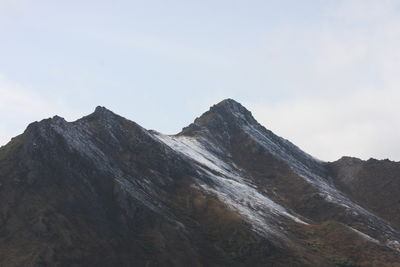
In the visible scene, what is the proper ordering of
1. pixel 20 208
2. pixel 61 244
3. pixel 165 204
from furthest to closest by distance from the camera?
pixel 165 204, pixel 20 208, pixel 61 244

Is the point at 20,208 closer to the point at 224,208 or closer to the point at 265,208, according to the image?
the point at 224,208

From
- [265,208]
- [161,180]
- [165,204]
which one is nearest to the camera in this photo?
[165,204]

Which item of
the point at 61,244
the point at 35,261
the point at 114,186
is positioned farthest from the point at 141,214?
the point at 35,261

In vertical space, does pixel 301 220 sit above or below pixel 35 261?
above

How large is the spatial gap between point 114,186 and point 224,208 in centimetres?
3906

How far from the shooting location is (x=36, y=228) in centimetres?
12912

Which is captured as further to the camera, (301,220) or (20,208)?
(301,220)

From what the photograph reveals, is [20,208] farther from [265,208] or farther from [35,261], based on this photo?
[265,208]

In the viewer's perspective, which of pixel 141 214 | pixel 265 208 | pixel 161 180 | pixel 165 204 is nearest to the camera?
pixel 141 214

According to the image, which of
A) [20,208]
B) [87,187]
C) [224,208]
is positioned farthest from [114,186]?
[224,208]

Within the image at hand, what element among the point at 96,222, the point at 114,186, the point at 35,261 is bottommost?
the point at 35,261

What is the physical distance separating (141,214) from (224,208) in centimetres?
3331

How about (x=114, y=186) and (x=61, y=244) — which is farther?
(x=114, y=186)

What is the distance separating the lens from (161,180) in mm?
179875
